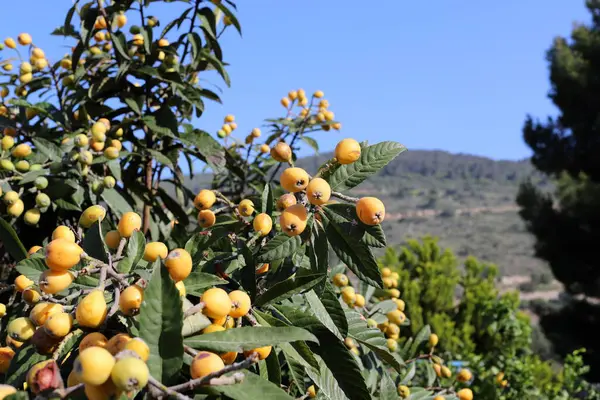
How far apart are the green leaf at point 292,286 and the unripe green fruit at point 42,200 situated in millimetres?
1190

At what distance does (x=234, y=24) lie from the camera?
2.51 metres

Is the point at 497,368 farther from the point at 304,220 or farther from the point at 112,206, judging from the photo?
the point at 304,220

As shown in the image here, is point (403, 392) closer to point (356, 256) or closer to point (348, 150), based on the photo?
point (356, 256)

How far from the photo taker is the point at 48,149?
2.09 m

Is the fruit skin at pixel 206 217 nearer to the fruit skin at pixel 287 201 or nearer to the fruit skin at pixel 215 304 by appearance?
the fruit skin at pixel 287 201

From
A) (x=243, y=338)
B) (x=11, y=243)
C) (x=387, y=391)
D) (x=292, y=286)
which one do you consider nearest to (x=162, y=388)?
(x=243, y=338)

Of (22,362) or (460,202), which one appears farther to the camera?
(460,202)

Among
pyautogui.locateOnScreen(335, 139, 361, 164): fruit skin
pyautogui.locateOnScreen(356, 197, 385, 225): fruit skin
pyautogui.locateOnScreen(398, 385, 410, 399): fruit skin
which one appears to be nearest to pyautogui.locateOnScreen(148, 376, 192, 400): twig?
pyautogui.locateOnScreen(356, 197, 385, 225): fruit skin

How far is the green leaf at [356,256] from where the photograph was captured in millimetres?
1146

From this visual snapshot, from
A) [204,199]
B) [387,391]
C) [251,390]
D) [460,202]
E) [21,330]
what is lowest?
[460,202]

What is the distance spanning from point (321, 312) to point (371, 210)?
0.28 m

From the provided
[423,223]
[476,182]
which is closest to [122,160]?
[423,223]

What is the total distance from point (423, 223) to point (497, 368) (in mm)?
48186

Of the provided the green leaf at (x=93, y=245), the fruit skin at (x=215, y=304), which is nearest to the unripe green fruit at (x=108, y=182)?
the green leaf at (x=93, y=245)
